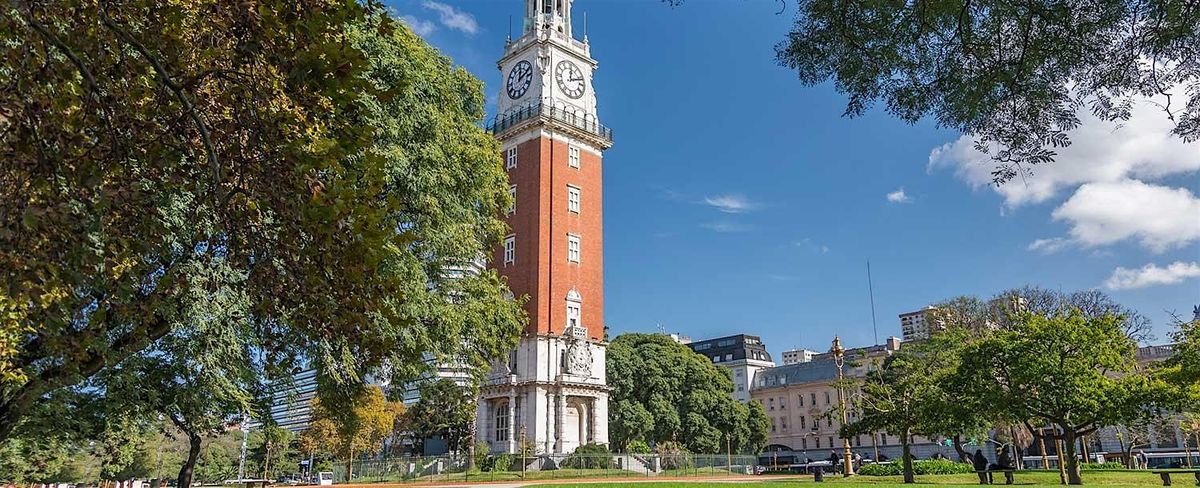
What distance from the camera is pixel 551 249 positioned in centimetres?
4856

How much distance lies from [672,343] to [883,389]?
1235 inches

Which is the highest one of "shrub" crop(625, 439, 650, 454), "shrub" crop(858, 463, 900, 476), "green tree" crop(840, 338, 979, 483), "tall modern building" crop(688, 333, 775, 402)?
"tall modern building" crop(688, 333, 775, 402)

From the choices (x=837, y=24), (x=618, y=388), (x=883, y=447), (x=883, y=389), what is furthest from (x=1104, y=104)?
(x=883, y=447)

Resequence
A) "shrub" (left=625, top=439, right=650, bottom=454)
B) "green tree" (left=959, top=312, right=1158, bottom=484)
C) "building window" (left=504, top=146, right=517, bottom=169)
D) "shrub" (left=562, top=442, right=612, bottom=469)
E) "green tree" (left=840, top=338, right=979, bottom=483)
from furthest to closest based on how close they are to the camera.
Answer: "building window" (left=504, top=146, right=517, bottom=169) < "shrub" (left=625, top=439, right=650, bottom=454) < "shrub" (left=562, top=442, right=612, bottom=469) < "green tree" (left=840, top=338, right=979, bottom=483) < "green tree" (left=959, top=312, right=1158, bottom=484)

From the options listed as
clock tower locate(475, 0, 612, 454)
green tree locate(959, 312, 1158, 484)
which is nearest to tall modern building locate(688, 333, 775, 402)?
clock tower locate(475, 0, 612, 454)

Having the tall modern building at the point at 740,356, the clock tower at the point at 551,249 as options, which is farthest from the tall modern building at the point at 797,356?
the clock tower at the point at 551,249

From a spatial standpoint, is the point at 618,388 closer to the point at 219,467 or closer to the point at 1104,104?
the point at 219,467

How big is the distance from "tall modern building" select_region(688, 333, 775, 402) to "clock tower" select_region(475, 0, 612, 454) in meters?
48.2

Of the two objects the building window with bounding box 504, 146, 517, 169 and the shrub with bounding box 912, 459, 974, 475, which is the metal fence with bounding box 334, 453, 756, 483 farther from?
the building window with bounding box 504, 146, 517, 169

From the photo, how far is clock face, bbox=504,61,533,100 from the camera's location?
5300 centimetres

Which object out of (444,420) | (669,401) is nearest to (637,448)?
(669,401)

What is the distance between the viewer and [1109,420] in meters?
22.3

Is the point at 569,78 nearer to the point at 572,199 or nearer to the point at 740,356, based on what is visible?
the point at 572,199

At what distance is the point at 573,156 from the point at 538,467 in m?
19.2
